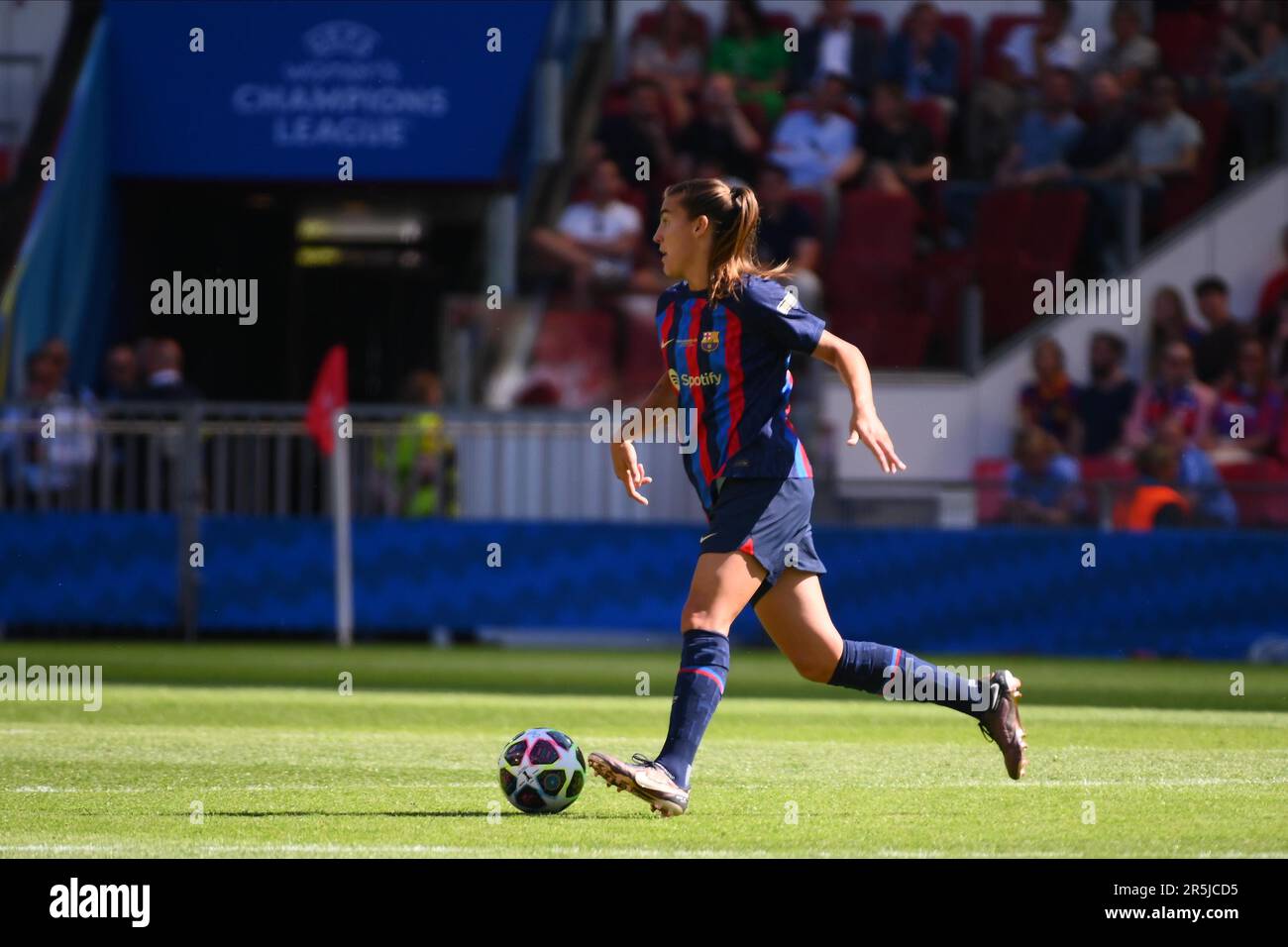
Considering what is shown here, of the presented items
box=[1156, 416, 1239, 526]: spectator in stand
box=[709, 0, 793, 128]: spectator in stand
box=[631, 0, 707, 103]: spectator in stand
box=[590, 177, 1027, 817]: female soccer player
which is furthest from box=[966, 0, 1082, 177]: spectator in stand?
box=[590, 177, 1027, 817]: female soccer player

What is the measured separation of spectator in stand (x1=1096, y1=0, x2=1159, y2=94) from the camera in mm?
21750

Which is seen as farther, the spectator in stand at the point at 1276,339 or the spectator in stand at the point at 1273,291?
the spectator in stand at the point at 1273,291

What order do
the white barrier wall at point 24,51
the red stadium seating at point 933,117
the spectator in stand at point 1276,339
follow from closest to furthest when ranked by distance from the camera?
the spectator in stand at point 1276,339, the white barrier wall at point 24,51, the red stadium seating at point 933,117

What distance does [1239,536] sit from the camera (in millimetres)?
16812

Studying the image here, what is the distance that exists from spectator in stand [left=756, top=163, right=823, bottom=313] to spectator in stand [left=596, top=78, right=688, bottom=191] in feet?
3.55

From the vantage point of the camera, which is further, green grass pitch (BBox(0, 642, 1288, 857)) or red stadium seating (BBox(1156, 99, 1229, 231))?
red stadium seating (BBox(1156, 99, 1229, 231))

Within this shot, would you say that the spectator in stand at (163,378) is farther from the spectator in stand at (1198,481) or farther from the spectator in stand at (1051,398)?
the spectator in stand at (1198,481)

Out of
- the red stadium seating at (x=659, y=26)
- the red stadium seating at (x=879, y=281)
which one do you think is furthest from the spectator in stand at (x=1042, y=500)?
the red stadium seating at (x=659, y=26)

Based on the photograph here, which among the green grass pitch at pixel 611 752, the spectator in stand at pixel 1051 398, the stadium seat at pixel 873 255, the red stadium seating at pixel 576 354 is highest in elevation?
the stadium seat at pixel 873 255

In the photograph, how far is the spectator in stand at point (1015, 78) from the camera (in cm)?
2133

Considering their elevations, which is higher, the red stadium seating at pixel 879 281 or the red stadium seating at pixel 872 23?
the red stadium seating at pixel 872 23

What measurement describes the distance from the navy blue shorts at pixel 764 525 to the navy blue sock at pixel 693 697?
11.0 inches

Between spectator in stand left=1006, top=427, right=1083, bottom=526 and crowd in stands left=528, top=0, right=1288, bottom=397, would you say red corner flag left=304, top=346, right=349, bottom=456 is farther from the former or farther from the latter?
spectator in stand left=1006, top=427, right=1083, bottom=526
